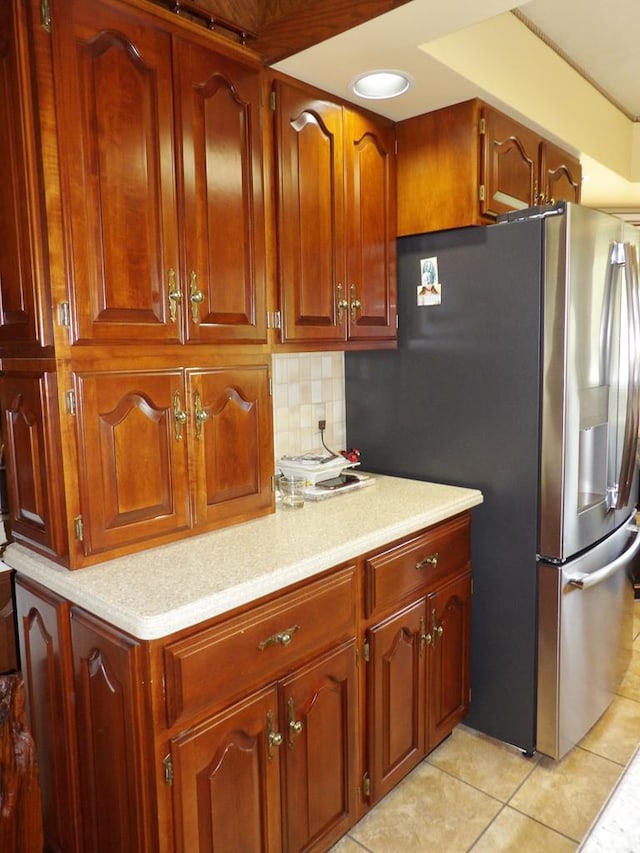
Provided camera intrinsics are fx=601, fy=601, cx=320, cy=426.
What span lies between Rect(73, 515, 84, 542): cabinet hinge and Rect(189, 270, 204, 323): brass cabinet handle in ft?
1.85

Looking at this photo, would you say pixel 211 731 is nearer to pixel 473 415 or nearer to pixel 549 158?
pixel 473 415

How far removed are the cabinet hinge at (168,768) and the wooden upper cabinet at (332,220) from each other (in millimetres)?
1141

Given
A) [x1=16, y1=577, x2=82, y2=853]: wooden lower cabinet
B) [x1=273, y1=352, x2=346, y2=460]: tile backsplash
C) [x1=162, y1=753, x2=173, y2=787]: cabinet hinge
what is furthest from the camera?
[x1=273, y1=352, x2=346, y2=460]: tile backsplash

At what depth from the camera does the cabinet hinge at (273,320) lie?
180 cm

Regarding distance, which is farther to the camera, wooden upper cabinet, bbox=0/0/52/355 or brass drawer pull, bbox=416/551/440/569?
brass drawer pull, bbox=416/551/440/569

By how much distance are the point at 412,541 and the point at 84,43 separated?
1504 mm

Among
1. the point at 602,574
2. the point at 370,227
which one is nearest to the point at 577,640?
the point at 602,574

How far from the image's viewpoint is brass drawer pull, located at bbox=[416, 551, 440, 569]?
1849 mm

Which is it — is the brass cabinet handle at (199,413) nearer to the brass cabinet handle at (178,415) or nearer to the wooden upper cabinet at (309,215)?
the brass cabinet handle at (178,415)

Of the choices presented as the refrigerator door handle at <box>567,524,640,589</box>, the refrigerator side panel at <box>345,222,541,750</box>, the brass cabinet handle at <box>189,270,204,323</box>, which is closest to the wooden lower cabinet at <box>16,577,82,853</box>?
the brass cabinet handle at <box>189,270,204,323</box>

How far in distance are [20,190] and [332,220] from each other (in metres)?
0.96

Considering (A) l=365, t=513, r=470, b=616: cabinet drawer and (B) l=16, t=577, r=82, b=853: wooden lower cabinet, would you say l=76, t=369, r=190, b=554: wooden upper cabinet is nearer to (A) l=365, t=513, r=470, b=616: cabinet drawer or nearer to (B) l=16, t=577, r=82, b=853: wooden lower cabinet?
(B) l=16, t=577, r=82, b=853: wooden lower cabinet

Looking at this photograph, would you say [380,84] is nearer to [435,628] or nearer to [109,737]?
[435,628]

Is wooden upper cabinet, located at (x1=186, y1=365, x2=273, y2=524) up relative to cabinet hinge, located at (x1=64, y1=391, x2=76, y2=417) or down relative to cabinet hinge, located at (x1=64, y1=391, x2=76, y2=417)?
down
